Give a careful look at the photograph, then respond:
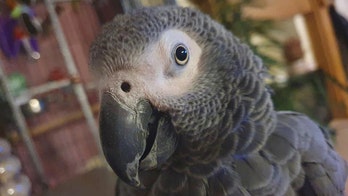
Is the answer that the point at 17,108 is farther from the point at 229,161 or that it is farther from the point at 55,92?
the point at 229,161

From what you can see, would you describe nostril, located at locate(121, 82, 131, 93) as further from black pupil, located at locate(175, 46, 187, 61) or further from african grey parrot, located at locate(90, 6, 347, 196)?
black pupil, located at locate(175, 46, 187, 61)

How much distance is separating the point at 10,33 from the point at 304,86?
146 cm

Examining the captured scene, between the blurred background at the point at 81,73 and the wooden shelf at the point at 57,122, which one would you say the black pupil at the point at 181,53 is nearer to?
the blurred background at the point at 81,73

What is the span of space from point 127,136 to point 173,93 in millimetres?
111

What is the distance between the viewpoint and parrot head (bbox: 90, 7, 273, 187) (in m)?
0.62

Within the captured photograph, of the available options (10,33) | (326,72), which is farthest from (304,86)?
(10,33)

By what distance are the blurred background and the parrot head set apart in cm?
38

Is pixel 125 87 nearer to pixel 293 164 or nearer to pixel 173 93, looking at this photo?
pixel 173 93

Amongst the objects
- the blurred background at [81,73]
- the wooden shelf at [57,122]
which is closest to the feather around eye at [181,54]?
the blurred background at [81,73]

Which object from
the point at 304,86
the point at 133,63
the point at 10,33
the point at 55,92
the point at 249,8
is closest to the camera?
the point at 133,63

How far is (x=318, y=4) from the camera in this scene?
5.40ft

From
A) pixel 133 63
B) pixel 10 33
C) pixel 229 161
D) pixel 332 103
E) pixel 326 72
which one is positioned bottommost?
pixel 332 103

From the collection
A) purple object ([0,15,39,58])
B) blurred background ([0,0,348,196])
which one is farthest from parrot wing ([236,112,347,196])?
purple object ([0,15,39,58])

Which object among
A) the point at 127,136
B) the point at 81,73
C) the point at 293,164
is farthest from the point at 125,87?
the point at 81,73
